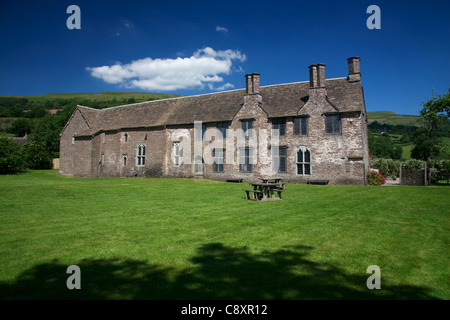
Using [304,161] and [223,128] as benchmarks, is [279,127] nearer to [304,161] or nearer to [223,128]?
[304,161]

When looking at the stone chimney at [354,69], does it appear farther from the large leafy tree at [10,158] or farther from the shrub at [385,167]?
the large leafy tree at [10,158]

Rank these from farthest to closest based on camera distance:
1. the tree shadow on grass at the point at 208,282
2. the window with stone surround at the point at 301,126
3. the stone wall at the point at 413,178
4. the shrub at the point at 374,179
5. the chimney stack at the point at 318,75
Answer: the window with stone surround at the point at 301,126 < the chimney stack at the point at 318,75 < the shrub at the point at 374,179 < the stone wall at the point at 413,178 < the tree shadow on grass at the point at 208,282

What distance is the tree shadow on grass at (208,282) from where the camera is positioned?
4.21m

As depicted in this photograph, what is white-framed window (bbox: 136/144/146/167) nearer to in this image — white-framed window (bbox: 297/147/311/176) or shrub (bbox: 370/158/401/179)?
white-framed window (bbox: 297/147/311/176)

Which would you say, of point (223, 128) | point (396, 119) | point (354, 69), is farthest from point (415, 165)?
point (396, 119)

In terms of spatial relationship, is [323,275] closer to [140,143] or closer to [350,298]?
[350,298]

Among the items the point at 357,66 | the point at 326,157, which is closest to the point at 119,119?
the point at 326,157

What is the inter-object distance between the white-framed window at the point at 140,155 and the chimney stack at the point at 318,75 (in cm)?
2155

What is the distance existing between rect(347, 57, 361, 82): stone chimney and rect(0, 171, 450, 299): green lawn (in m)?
18.5

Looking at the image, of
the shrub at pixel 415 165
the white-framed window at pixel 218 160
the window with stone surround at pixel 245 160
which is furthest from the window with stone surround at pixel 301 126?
the shrub at pixel 415 165

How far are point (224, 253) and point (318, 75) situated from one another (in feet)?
81.3

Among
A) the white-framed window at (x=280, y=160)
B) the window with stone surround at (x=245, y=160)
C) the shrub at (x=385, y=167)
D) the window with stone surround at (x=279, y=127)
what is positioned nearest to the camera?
the white-framed window at (x=280, y=160)

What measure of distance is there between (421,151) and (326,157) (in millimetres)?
44227

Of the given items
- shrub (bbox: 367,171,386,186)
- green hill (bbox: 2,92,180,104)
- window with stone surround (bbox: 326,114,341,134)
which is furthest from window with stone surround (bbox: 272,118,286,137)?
green hill (bbox: 2,92,180,104)
